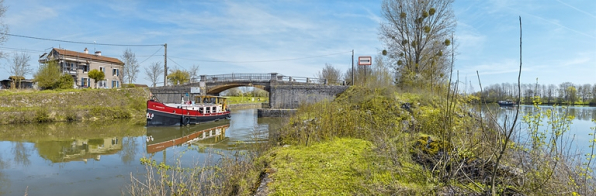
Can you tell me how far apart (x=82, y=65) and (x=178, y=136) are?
116ft

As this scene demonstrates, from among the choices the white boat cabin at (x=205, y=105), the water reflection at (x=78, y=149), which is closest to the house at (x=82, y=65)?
the white boat cabin at (x=205, y=105)

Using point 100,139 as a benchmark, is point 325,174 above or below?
above

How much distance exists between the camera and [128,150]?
11211mm

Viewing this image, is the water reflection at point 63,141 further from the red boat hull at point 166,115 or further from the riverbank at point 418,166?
the riverbank at point 418,166

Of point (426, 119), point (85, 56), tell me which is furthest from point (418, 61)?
point (85, 56)

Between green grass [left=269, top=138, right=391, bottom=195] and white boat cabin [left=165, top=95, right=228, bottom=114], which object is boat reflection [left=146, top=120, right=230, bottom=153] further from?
green grass [left=269, top=138, right=391, bottom=195]

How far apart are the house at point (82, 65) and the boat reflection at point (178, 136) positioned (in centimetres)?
2900

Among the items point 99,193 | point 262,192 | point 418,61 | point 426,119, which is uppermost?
point 418,61

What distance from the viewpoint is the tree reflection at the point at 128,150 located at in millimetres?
9438

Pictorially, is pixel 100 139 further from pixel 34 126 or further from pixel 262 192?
pixel 262 192

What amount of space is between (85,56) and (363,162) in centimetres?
4879

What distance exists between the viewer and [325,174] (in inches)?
155

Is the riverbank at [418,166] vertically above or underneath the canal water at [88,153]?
above

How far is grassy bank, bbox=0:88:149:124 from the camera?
1923cm
